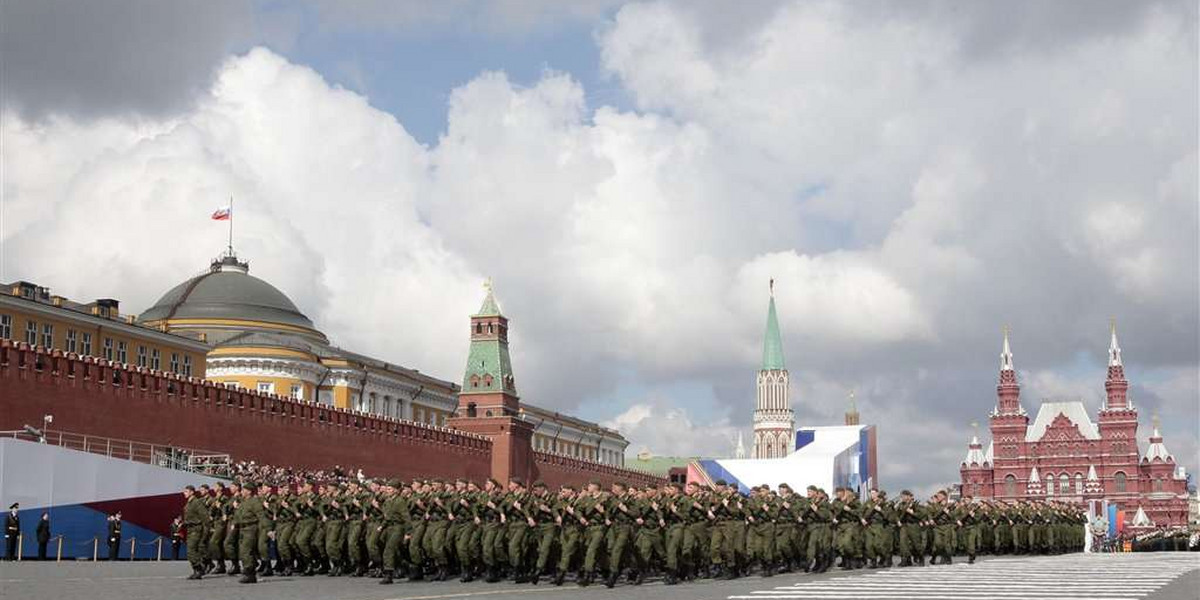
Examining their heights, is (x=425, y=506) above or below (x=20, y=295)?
below

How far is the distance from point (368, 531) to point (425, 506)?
111 cm

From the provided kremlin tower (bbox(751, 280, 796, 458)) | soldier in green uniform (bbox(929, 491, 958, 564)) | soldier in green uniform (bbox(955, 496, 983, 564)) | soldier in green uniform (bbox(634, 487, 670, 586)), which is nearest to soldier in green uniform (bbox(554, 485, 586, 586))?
soldier in green uniform (bbox(634, 487, 670, 586))

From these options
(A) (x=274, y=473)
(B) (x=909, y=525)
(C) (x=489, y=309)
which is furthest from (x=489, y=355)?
(B) (x=909, y=525)

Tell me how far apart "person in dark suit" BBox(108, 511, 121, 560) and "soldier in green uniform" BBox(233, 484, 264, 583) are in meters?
12.2

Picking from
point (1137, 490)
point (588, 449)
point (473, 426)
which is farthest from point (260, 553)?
point (1137, 490)

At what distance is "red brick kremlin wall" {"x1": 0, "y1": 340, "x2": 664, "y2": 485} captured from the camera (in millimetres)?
38938

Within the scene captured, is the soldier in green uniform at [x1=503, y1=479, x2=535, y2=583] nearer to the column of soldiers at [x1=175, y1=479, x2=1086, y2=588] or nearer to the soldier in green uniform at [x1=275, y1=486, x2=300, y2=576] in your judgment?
the column of soldiers at [x1=175, y1=479, x2=1086, y2=588]

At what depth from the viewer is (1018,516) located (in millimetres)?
36594

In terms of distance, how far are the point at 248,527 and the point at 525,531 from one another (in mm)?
4545

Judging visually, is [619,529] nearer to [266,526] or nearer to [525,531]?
[525,531]

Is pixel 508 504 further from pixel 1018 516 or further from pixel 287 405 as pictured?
pixel 287 405

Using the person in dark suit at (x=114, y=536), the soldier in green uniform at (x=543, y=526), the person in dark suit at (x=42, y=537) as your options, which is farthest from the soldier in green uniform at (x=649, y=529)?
the person in dark suit at (x=114, y=536)

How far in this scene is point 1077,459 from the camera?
392 ft

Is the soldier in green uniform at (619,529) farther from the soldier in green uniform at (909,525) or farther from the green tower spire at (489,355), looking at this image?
the green tower spire at (489,355)
